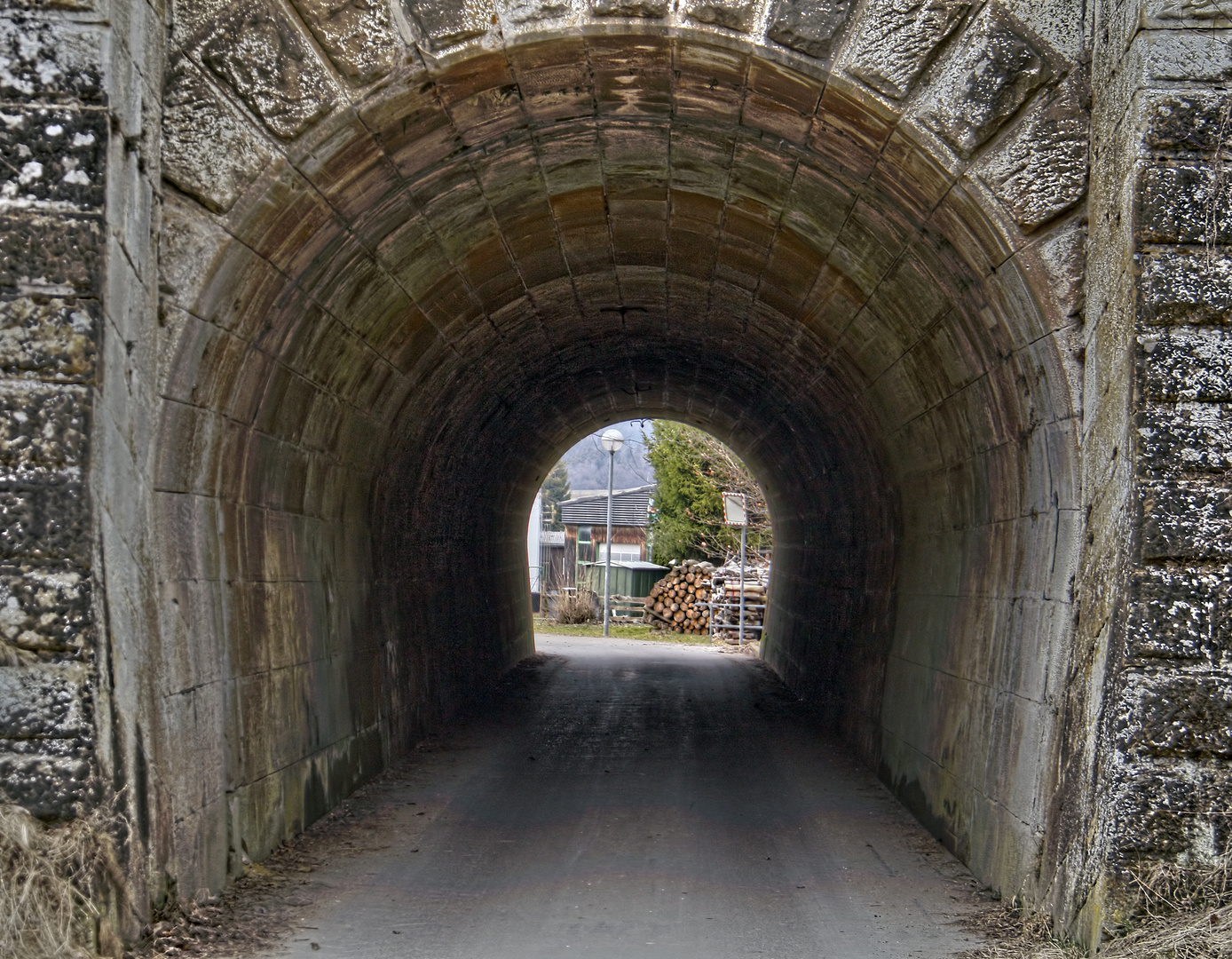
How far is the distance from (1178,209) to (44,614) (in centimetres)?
459

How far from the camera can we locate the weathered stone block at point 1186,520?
13.6ft

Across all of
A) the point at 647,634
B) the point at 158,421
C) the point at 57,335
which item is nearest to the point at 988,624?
the point at 158,421

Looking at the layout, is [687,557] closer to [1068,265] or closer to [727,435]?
[727,435]

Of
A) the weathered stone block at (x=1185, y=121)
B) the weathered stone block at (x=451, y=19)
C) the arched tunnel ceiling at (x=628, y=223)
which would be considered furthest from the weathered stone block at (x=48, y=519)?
the weathered stone block at (x=1185, y=121)

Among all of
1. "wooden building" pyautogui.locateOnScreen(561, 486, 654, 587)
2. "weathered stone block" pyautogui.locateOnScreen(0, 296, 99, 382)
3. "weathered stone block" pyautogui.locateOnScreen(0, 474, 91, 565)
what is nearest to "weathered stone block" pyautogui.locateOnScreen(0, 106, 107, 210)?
"weathered stone block" pyautogui.locateOnScreen(0, 296, 99, 382)

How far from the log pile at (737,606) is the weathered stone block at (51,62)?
18.1 meters

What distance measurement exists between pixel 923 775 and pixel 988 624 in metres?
1.50

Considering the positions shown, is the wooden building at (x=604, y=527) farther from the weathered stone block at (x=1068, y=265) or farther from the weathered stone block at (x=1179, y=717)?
the weathered stone block at (x=1179, y=717)

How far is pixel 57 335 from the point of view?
4105 millimetres

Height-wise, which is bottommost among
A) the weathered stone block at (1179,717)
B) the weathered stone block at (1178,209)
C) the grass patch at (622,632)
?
the grass patch at (622,632)

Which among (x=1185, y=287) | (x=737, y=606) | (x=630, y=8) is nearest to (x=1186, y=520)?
A: (x=1185, y=287)

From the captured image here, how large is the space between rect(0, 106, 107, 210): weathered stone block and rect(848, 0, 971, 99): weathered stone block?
3053 mm

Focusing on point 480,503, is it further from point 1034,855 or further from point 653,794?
point 1034,855

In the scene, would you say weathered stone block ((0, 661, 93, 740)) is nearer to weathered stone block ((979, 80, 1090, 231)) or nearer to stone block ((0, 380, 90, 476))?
stone block ((0, 380, 90, 476))
